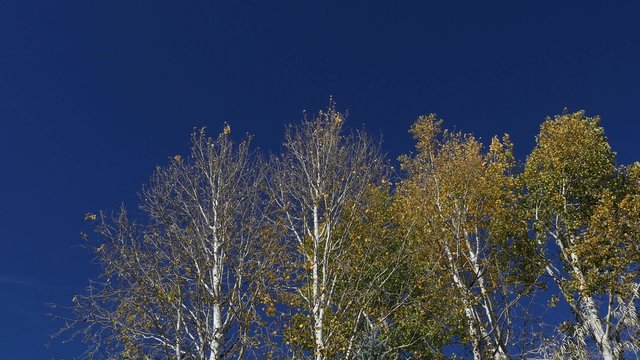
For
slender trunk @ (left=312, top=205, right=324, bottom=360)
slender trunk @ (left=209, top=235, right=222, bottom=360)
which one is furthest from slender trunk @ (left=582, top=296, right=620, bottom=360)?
slender trunk @ (left=209, top=235, right=222, bottom=360)

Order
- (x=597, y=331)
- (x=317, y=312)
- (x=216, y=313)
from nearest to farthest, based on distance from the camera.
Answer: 1. (x=317, y=312)
2. (x=216, y=313)
3. (x=597, y=331)

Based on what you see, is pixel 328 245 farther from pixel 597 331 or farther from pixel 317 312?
pixel 597 331

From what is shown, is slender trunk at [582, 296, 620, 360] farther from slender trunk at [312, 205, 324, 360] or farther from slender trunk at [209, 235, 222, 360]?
slender trunk at [209, 235, 222, 360]

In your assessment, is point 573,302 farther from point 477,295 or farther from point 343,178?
point 343,178

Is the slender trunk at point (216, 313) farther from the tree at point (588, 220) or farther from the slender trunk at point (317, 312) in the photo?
the tree at point (588, 220)

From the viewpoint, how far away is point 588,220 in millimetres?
17938

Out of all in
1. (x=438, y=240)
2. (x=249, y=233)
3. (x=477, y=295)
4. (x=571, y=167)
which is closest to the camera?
(x=249, y=233)

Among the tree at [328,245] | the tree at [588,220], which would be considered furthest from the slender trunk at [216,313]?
the tree at [588,220]

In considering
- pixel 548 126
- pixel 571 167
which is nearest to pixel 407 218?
pixel 571 167

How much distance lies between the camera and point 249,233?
12.1 metres

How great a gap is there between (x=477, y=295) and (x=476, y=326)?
3.60ft

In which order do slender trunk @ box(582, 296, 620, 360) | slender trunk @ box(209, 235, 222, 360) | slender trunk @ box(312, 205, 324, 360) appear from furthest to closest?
slender trunk @ box(582, 296, 620, 360) → slender trunk @ box(209, 235, 222, 360) → slender trunk @ box(312, 205, 324, 360)

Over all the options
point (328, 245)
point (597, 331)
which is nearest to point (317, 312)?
point (328, 245)

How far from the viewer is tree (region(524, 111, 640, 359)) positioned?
15.2 meters
